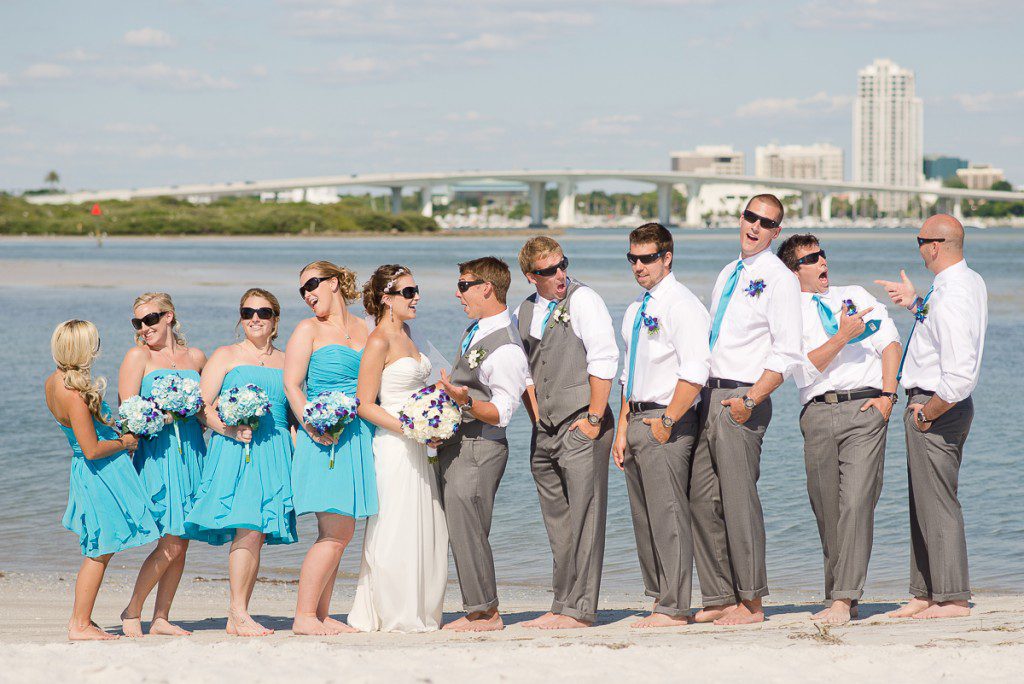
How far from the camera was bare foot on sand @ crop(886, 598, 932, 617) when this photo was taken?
18.3 ft

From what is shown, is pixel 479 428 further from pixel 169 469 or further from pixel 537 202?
pixel 537 202

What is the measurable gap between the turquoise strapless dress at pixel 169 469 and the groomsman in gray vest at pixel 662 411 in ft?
6.33

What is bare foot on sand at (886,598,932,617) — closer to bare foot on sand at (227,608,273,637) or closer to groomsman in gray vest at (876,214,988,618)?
groomsman in gray vest at (876,214,988,618)

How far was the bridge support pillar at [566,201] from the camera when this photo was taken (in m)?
119

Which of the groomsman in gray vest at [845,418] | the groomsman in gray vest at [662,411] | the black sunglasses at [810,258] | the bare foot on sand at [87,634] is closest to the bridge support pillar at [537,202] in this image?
the black sunglasses at [810,258]

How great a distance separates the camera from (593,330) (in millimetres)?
5453

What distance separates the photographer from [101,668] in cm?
419

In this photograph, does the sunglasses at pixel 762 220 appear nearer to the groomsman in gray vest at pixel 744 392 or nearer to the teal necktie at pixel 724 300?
the groomsman in gray vest at pixel 744 392

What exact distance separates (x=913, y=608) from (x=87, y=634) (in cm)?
374

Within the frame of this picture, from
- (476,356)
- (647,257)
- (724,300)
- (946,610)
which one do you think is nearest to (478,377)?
(476,356)

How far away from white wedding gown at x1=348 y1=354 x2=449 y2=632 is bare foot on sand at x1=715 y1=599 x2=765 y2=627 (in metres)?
1.37

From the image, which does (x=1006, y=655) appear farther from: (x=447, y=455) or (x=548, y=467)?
(x=447, y=455)

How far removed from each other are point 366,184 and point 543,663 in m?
A: 112

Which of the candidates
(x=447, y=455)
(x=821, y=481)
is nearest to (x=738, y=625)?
(x=821, y=481)
